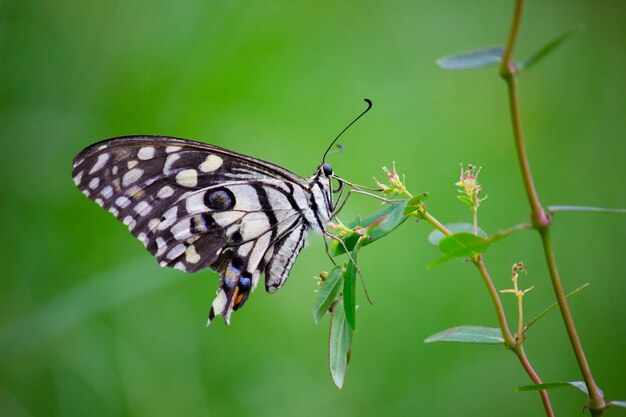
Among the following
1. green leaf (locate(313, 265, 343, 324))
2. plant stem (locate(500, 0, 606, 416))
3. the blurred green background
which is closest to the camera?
plant stem (locate(500, 0, 606, 416))

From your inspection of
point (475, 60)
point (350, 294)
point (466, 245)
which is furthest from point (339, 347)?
point (475, 60)

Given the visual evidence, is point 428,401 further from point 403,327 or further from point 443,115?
point 443,115

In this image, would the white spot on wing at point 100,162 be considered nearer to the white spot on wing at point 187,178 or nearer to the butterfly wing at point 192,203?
the butterfly wing at point 192,203

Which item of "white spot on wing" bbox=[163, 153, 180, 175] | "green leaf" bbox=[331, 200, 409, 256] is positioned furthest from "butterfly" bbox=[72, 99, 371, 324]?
"green leaf" bbox=[331, 200, 409, 256]

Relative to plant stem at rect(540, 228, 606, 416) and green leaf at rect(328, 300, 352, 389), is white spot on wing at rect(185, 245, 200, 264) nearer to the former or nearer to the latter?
green leaf at rect(328, 300, 352, 389)

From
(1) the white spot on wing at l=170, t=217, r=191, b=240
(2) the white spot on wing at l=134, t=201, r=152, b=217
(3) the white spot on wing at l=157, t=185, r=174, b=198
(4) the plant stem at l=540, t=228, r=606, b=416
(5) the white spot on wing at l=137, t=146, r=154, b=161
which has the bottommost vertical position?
(4) the plant stem at l=540, t=228, r=606, b=416

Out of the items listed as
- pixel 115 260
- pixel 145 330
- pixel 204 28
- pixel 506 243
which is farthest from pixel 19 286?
pixel 506 243

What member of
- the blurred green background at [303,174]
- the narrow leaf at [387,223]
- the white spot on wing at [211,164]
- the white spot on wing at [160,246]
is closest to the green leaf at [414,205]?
the narrow leaf at [387,223]
